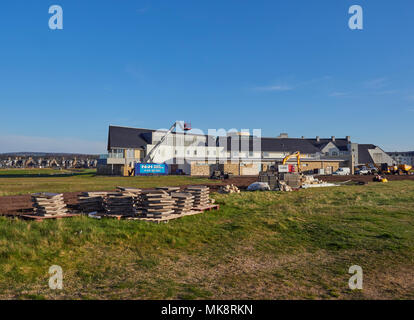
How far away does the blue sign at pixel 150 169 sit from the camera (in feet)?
178

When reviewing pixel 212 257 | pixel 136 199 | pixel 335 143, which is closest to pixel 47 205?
pixel 136 199

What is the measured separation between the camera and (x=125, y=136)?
6238cm

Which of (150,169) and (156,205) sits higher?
(150,169)

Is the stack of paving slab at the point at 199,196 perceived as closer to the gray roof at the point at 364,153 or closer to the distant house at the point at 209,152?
the distant house at the point at 209,152

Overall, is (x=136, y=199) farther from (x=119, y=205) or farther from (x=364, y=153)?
(x=364, y=153)

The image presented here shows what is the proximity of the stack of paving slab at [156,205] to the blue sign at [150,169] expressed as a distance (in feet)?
138

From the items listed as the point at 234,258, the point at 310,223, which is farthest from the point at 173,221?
the point at 310,223

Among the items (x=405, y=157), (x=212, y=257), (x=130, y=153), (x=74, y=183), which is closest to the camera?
(x=212, y=257)

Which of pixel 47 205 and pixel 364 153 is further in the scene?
pixel 364 153

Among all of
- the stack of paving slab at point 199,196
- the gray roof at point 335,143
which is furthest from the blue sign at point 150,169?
the gray roof at point 335,143

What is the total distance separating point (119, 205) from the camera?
13617 mm

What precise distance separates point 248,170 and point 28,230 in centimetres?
5040

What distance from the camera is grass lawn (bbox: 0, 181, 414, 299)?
20.7ft

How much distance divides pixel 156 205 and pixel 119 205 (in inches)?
79.4
